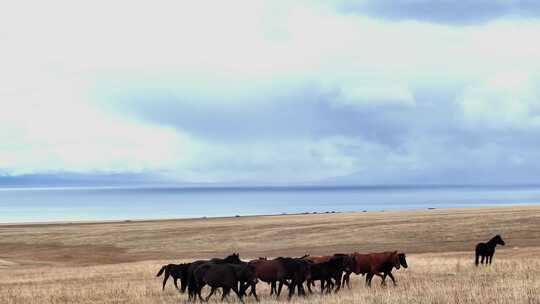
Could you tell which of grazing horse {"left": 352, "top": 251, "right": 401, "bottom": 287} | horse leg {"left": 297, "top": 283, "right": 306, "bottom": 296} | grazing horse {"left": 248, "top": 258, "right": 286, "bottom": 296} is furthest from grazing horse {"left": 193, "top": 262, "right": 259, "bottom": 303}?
grazing horse {"left": 352, "top": 251, "right": 401, "bottom": 287}

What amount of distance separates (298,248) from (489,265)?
25.0 m

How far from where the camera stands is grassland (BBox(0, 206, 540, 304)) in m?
18.3

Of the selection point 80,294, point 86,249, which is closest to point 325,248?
point 86,249

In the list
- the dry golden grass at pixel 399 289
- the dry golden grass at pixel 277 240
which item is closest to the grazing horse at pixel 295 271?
the dry golden grass at pixel 399 289

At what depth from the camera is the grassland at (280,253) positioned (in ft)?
59.9

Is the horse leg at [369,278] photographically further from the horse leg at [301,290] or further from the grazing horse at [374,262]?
the horse leg at [301,290]

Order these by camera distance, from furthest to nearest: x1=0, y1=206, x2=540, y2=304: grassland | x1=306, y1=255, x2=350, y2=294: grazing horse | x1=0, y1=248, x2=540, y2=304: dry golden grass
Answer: x1=306, y1=255, x2=350, y2=294: grazing horse → x1=0, y1=206, x2=540, y2=304: grassland → x1=0, y1=248, x2=540, y2=304: dry golden grass

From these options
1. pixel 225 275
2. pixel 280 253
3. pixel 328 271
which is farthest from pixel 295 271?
pixel 280 253

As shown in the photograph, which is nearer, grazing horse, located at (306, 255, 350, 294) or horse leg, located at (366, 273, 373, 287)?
grazing horse, located at (306, 255, 350, 294)

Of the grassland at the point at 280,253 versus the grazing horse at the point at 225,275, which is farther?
the grassland at the point at 280,253

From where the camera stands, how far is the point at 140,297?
1916cm

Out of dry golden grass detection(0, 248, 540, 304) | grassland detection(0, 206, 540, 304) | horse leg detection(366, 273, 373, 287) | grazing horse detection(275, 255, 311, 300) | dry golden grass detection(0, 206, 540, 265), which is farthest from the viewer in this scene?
dry golden grass detection(0, 206, 540, 265)

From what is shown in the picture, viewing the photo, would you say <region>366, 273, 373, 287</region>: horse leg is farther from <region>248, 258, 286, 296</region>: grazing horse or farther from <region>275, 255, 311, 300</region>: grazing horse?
<region>248, 258, 286, 296</region>: grazing horse

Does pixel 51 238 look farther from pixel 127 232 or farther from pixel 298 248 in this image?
pixel 298 248
